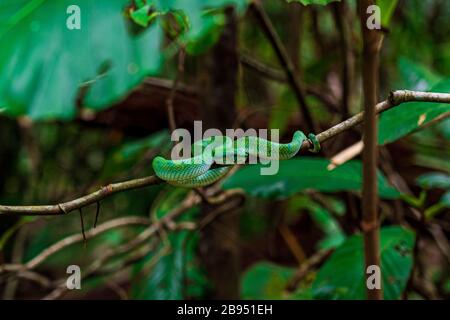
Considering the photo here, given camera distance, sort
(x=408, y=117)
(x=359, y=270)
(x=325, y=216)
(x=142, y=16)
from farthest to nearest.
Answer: (x=325, y=216), (x=359, y=270), (x=408, y=117), (x=142, y=16)

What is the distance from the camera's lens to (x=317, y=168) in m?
1.27

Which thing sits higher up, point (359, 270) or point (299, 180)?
point (299, 180)

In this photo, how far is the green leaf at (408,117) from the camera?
96 cm

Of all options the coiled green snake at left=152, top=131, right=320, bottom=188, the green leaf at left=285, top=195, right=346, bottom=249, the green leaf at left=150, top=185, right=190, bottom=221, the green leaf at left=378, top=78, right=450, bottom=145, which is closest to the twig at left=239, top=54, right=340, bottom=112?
the green leaf at left=285, top=195, right=346, bottom=249

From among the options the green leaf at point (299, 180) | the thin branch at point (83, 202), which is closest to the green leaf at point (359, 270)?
the green leaf at point (299, 180)

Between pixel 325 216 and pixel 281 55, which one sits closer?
pixel 281 55

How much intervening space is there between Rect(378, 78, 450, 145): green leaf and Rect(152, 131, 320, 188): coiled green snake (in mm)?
188

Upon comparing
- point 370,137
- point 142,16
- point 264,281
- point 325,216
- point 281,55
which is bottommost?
point 264,281

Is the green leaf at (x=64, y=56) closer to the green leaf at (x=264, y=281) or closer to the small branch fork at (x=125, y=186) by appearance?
the small branch fork at (x=125, y=186)

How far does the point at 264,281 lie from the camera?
1731 millimetres

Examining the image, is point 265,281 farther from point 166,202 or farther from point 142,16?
point 142,16

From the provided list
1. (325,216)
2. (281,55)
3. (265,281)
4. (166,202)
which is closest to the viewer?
(281,55)

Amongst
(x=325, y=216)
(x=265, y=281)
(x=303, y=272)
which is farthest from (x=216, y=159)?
(x=325, y=216)

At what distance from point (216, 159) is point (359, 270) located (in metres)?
0.47
